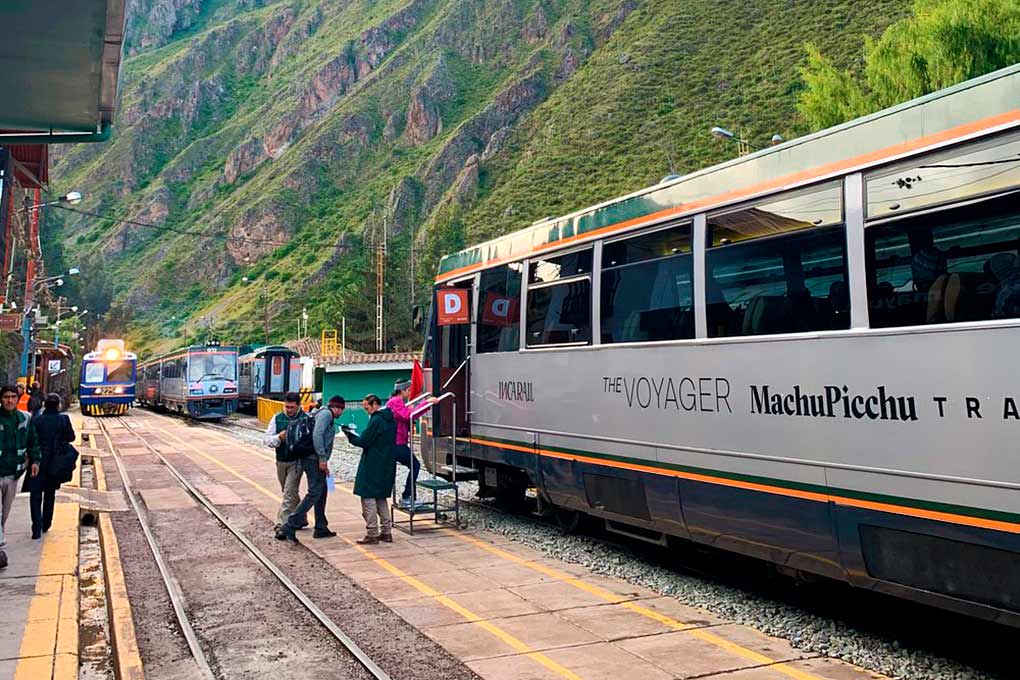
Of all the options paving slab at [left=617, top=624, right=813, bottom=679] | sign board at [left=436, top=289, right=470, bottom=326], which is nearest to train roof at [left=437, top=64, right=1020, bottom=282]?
sign board at [left=436, top=289, right=470, bottom=326]

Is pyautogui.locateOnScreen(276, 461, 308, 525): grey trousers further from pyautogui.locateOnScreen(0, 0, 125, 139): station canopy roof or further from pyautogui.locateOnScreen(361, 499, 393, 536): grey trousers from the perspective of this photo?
pyautogui.locateOnScreen(0, 0, 125, 139): station canopy roof

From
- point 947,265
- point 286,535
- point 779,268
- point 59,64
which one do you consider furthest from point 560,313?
point 59,64

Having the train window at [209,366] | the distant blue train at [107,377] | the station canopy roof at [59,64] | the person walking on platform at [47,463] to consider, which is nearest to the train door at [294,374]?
the train window at [209,366]

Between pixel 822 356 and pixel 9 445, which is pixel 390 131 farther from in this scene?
pixel 822 356

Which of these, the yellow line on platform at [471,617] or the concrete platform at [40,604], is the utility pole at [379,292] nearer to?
the concrete platform at [40,604]

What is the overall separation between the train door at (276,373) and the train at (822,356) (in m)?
36.5

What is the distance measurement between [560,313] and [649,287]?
1.72 meters

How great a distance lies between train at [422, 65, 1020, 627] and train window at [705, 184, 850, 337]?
2 centimetres

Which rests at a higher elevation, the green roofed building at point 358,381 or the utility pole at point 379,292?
the utility pole at point 379,292

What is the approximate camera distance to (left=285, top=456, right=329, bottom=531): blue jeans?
10.8 m

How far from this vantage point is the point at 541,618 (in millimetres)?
7125

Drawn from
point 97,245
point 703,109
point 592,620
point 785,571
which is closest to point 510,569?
point 592,620

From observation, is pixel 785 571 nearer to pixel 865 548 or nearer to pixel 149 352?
pixel 865 548

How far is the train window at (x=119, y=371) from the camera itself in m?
45.0
